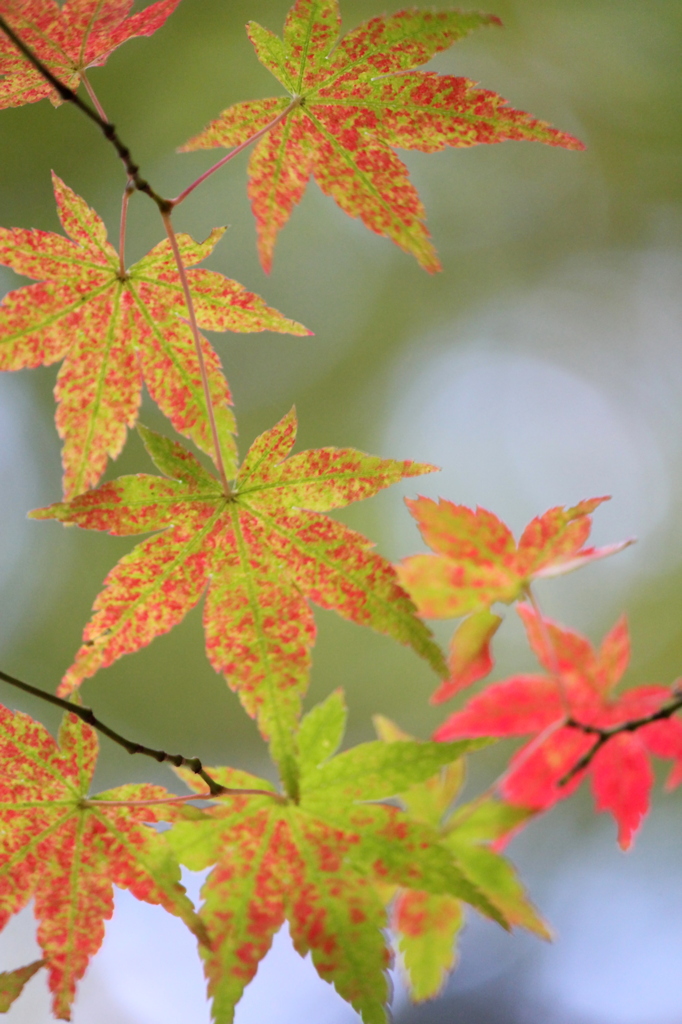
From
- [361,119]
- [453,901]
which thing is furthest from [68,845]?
[361,119]

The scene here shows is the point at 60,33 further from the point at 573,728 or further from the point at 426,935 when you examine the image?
the point at 426,935

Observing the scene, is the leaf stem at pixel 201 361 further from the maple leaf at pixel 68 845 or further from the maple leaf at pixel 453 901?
the maple leaf at pixel 453 901

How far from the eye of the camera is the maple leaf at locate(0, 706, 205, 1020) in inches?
26.6

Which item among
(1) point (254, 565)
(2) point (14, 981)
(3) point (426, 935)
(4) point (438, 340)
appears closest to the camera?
(2) point (14, 981)

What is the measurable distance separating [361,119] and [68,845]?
76 cm

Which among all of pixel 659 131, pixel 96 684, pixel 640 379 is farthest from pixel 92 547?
pixel 659 131

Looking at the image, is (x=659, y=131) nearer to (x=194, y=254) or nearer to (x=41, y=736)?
(x=194, y=254)

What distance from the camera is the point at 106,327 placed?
0.82 m

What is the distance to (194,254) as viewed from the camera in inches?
31.3

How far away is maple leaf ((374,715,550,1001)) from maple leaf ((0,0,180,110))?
798mm

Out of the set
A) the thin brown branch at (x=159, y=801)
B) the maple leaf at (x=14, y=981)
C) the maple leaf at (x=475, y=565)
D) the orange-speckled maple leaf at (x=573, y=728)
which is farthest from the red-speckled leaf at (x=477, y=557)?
the maple leaf at (x=14, y=981)

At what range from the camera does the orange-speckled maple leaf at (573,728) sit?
1036 millimetres

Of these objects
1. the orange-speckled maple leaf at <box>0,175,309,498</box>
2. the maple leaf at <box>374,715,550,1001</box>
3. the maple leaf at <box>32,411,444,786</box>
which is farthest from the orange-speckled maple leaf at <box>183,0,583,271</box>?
the maple leaf at <box>374,715,550,1001</box>

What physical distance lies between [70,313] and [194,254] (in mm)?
147
